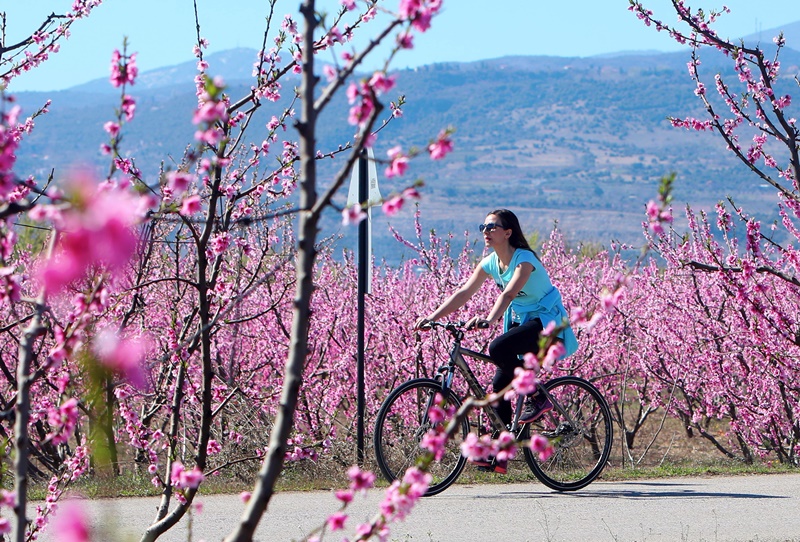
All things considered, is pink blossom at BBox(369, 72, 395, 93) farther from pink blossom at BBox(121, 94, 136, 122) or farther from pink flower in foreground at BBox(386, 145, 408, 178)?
pink blossom at BBox(121, 94, 136, 122)

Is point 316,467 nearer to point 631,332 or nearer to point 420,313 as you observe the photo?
point 420,313

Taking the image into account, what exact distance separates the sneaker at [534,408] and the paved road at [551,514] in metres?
0.50

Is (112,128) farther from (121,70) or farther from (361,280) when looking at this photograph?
(361,280)

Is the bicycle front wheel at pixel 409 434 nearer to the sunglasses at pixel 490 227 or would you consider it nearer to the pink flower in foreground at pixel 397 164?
the sunglasses at pixel 490 227

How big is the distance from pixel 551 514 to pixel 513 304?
4.50 ft

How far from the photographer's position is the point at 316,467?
7.94 m

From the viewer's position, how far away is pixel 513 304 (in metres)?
6.68

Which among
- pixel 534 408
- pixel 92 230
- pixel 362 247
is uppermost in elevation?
pixel 92 230

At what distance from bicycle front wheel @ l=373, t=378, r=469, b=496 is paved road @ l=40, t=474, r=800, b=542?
17 centimetres

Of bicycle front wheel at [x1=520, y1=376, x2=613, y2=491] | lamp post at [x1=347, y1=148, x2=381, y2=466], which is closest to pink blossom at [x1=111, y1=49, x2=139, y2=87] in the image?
bicycle front wheel at [x1=520, y1=376, x2=613, y2=491]

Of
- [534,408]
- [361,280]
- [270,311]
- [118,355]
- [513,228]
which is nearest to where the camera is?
[118,355]

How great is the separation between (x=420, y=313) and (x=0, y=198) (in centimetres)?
823

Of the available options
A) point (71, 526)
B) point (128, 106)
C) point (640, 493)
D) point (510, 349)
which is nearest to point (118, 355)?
point (71, 526)

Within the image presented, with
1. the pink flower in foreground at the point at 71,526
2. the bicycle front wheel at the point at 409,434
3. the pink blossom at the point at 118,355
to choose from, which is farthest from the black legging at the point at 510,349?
the pink flower in foreground at the point at 71,526
